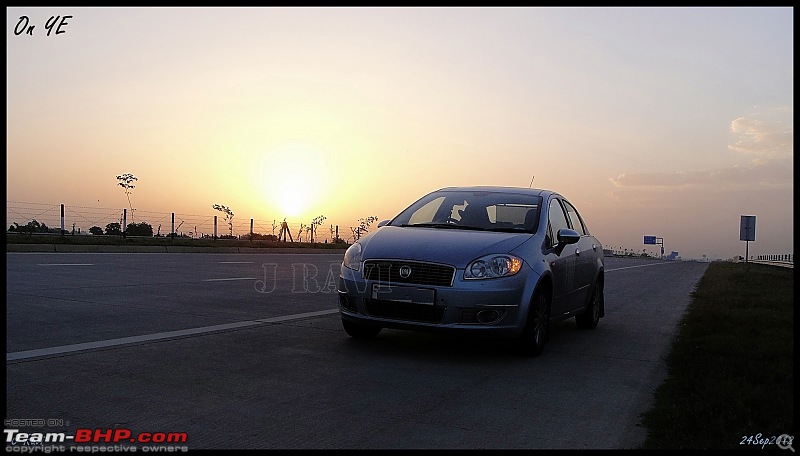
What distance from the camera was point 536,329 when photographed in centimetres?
744

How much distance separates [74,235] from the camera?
3069 cm

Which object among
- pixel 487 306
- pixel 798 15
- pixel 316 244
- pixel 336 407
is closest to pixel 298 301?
pixel 487 306

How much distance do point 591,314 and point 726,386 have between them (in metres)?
4.23

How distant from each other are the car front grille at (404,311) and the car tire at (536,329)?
2.90 feet

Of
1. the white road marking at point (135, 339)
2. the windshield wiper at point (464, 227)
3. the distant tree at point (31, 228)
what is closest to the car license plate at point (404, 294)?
the windshield wiper at point (464, 227)

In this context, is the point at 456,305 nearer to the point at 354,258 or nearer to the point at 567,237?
the point at 354,258

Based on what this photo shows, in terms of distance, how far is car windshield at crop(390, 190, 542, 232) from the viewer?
816 cm

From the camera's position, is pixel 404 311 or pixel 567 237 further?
pixel 567 237

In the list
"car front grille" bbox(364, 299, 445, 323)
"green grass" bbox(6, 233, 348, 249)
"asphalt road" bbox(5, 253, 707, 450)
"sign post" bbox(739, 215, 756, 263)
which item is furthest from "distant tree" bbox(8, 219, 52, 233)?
"sign post" bbox(739, 215, 756, 263)

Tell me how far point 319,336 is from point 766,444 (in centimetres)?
472

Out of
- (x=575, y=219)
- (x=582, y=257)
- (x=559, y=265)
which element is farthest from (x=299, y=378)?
(x=575, y=219)

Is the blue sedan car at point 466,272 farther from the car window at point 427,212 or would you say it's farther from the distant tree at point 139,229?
the distant tree at point 139,229

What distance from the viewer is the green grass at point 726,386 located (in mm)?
4602

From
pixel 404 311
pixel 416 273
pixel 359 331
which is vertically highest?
pixel 416 273
